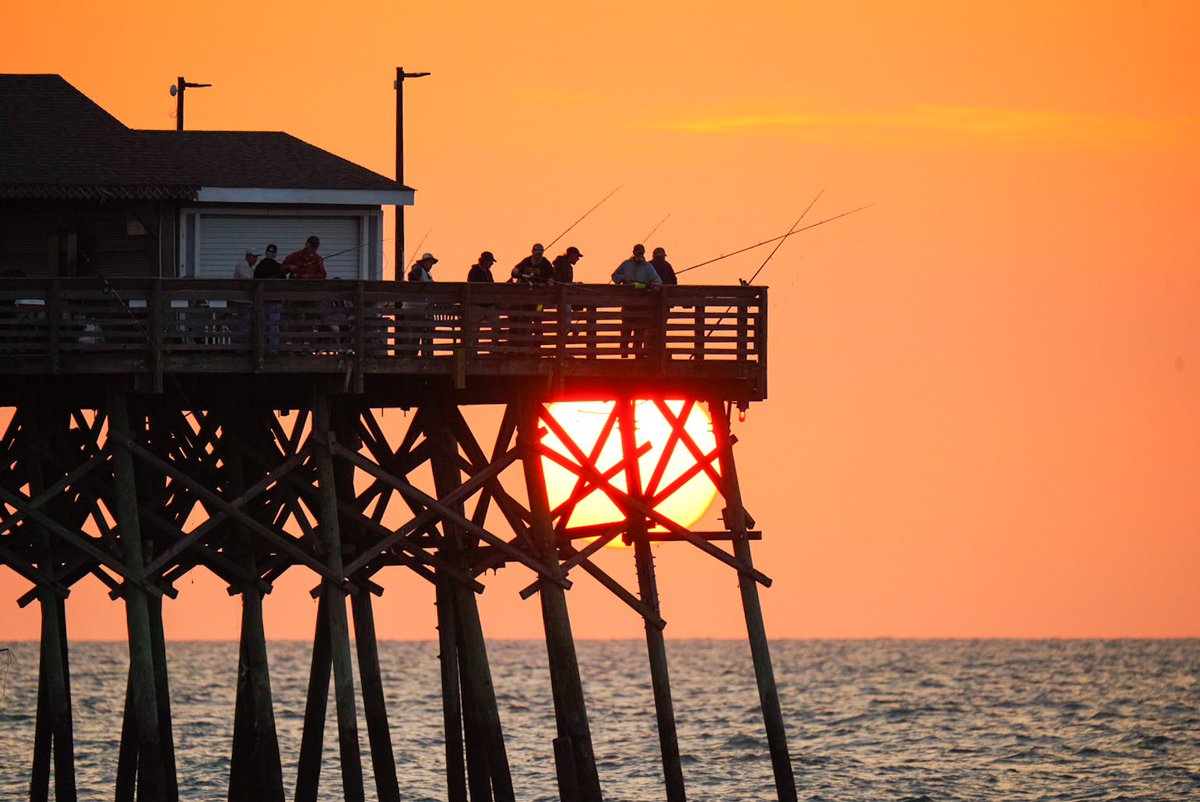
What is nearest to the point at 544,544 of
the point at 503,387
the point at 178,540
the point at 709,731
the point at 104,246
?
the point at 503,387

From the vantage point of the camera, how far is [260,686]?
36.1 m

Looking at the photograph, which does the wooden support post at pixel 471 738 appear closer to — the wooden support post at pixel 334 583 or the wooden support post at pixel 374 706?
the wooden support post at pixel 374 706

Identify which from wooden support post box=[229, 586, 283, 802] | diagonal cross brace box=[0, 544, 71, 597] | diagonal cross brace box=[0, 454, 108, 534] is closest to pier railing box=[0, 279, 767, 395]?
diagonal cross brace box=[0, 454, 108, 534]

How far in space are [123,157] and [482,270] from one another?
4.88m

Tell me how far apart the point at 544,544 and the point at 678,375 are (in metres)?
2.54

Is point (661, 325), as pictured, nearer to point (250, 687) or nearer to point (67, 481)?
point (67, 481)

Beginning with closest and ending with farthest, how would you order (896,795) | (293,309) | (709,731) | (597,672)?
(293,309) < (896,795) < (709,731) < (597,672)

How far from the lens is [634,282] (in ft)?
116

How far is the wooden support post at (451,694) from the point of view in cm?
3800

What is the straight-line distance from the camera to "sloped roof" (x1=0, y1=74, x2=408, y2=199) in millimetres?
35500

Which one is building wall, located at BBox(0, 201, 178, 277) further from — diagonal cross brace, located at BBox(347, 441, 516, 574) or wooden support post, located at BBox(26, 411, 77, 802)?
diagonal cross brace, located at BBox(347, 441, 516, 574)

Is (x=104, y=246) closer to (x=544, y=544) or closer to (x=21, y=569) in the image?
(x=21, y=569)

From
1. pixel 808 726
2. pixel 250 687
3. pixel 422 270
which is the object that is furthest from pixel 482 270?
pixel 808 726

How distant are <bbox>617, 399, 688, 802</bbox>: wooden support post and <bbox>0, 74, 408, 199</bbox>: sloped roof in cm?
420
